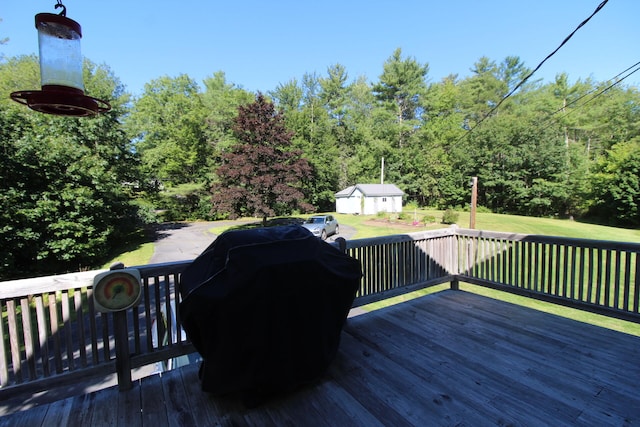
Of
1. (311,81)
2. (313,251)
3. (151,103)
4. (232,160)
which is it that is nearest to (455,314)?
(313,251)

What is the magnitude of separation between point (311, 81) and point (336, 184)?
35.9ft

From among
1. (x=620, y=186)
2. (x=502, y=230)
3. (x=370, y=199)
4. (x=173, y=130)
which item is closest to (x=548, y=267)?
(x=502, y=230)

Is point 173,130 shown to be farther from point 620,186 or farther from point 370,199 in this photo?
point 620,186

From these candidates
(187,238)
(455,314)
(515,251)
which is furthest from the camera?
(187,238)

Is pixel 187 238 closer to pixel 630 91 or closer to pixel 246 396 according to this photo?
pixel 246 396

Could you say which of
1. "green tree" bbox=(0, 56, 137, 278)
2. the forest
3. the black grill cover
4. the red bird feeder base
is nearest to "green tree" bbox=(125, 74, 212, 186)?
the forest

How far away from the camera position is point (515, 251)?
3732mm

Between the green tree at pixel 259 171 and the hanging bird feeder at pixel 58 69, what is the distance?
15.4 metres

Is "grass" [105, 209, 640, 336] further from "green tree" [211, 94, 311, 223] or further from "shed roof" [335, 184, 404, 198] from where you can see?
"shed roof" [335, 184, 404, 198]

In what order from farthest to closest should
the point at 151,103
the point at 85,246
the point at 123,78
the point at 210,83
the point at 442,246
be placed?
the point at 210,83 < the point at 151,103 < the point at 123,78 < the point at 85,246 < the point at 442,246

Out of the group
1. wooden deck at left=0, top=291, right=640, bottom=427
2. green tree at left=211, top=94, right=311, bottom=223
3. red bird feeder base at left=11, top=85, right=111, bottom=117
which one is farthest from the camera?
green tree at left=211, top=94, right=311, bottom=223

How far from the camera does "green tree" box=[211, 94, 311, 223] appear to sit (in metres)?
17.1

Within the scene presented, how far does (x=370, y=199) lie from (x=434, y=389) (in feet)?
81.7

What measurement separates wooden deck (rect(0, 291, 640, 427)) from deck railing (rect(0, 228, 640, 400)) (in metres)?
0.21
